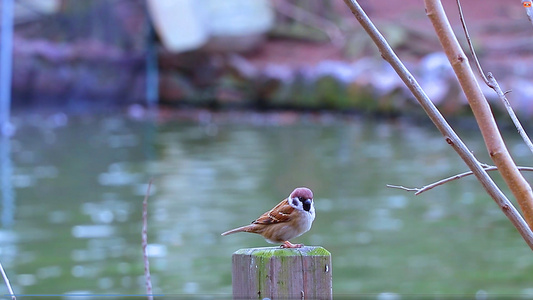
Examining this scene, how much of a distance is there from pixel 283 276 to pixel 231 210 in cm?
586

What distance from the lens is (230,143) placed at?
11836 mm

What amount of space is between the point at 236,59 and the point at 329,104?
2.80m

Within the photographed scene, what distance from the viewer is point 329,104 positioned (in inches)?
604

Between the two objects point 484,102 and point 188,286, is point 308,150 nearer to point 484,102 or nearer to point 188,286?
point 188,286

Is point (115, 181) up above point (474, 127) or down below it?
below

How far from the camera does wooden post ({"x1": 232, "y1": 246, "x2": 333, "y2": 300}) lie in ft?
5.92

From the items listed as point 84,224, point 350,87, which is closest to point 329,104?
point 350,87

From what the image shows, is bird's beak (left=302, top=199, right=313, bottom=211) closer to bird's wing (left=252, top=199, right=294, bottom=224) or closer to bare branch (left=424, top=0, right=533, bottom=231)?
bird's wing (left=252, top=199, right=294, bottom=224)

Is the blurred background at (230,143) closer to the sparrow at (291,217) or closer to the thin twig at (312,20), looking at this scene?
the thin twig at (312,20)

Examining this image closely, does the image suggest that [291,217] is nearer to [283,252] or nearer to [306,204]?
[306,204]

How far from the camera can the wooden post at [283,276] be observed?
1806 mm

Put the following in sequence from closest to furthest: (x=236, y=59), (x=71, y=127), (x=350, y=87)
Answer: (x=71, y=127), (x=350, y=87), (x=236, y=59)

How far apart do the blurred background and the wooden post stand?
12.1 ft

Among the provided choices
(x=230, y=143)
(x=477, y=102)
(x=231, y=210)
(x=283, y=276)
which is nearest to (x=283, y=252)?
(x=283, y=276)
